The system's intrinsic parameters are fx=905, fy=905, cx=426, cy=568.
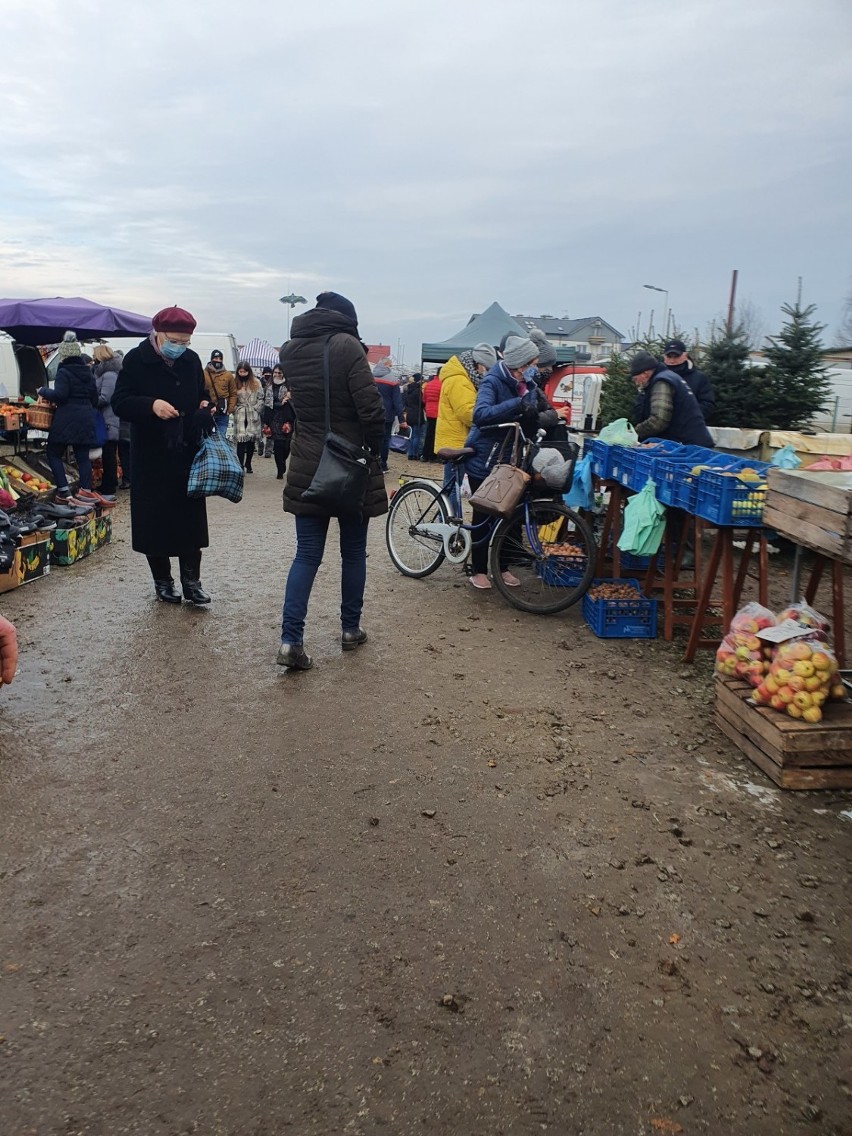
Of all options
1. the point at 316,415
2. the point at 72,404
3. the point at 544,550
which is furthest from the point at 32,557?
the point at 544,550

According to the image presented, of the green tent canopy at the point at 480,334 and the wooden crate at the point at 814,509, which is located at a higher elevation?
the green tent canopy at the point at 480,334

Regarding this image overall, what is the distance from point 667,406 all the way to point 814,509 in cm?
335

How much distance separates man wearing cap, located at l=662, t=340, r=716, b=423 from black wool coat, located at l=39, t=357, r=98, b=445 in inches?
257

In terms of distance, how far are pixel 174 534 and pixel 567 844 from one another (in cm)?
384

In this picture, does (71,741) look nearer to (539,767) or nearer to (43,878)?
(43,878)

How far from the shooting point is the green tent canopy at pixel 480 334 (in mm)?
20844

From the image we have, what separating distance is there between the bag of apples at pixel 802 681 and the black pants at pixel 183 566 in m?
4.03

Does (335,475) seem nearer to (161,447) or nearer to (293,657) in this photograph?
(293,657)

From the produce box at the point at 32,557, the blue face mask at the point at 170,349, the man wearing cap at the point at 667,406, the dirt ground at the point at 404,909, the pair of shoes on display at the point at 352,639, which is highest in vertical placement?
the blue face mask at the point at 170,349

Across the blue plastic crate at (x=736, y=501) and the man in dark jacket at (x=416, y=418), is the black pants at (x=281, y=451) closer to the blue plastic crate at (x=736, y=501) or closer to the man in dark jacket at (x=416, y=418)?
the man in dark jacket at (x=416, y=418)

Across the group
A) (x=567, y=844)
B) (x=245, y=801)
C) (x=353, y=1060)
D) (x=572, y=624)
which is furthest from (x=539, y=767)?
(x=572, y=624)

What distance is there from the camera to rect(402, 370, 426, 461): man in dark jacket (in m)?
19.1

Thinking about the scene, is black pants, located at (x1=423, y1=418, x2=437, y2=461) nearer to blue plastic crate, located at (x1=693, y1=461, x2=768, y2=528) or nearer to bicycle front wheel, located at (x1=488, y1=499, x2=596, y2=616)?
bicycle front wheel, located at (x1=488, y1=499, x2=596, y2=616)

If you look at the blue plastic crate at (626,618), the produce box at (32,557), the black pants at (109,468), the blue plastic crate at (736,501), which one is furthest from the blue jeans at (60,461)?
the blue plastic crate at (736,501)
